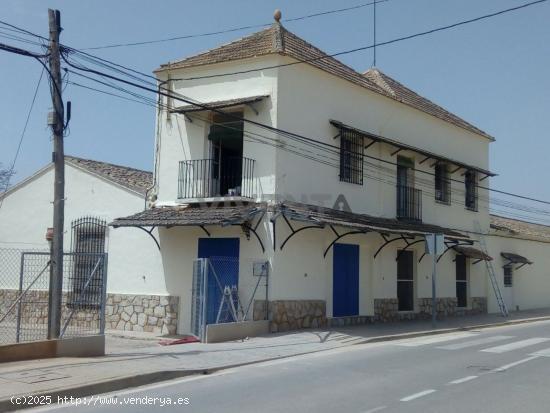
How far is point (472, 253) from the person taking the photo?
80.4ft

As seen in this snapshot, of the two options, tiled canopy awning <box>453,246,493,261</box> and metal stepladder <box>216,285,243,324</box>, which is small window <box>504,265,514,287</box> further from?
metal stepladder <box>216,285,243,324</box>

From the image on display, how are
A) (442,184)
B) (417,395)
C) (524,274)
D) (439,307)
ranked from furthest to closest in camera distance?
(524,274) < (442,184) < (439,307) < (417,395)

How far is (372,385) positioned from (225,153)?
10.5 metres

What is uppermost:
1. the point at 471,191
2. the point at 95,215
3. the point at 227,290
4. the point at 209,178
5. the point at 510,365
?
the point at 471,191

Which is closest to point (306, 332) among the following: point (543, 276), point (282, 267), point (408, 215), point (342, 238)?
point (282, 267)

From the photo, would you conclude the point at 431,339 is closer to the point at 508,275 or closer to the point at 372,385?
the point at 372,385

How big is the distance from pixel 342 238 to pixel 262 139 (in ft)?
13.2

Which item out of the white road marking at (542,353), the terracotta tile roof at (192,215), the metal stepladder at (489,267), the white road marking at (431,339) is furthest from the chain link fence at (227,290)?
the metal stepladder at (489,267)

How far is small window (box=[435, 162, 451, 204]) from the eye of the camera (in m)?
24.5

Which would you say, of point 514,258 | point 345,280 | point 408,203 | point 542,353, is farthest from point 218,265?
point 514,258

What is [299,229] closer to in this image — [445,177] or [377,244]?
[377,244]

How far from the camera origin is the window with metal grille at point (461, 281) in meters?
25.2

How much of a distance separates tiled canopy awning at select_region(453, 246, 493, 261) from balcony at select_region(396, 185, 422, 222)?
2.47 meters

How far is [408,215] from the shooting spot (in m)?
22.4
